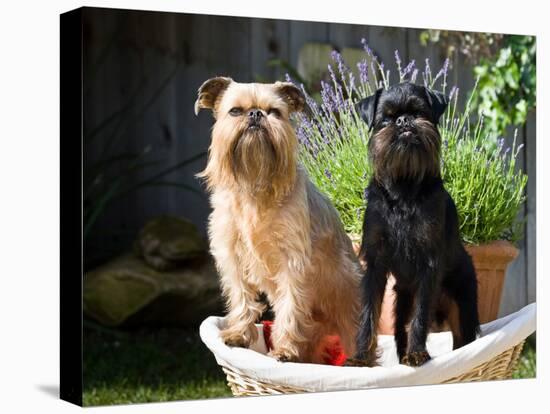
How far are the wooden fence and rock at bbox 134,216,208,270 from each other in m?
0.18

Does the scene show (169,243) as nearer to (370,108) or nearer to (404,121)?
(370,108)

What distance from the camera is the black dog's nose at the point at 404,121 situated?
3.68m

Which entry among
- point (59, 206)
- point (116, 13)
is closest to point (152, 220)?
point (116, 13)

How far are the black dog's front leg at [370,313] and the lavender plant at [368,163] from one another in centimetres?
48

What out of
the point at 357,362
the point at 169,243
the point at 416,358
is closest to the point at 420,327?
the point at 416,358

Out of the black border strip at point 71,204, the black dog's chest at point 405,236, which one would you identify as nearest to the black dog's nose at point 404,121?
the black dog's chest at point 405,236

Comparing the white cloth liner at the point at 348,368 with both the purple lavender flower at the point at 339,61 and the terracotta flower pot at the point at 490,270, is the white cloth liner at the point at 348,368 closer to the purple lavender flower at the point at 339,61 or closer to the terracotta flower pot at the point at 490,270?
the terracotta flower pot at the point at 490,270

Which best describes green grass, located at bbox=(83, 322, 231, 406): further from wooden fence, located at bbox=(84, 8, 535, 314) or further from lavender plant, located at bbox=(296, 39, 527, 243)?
lavender plant, located at bbox=(296, 39, 527, 243)

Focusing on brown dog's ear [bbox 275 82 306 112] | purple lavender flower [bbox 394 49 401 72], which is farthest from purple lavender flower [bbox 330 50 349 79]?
brown dog's ear [bbox 275 82 306 112]

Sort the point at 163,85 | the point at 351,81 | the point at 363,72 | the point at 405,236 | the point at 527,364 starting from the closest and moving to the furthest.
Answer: the point at 405,236 < the point at 351,81 < the point at 363,72 < the point at 527,364 < the point at 163,85

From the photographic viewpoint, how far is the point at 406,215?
3.76m

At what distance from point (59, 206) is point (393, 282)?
1.50 m

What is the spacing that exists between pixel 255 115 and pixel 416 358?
1.21 m

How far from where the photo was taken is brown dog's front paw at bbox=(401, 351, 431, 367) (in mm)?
3686
